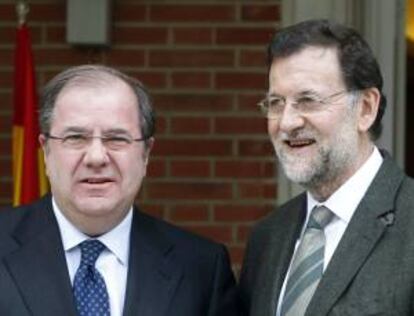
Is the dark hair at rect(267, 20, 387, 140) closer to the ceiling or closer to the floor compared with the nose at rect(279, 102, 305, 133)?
closer to the ceiling

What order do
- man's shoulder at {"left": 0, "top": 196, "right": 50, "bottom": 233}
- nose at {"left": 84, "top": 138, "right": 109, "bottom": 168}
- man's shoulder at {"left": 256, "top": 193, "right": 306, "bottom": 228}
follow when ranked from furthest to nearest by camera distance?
man's shoulder at {"left": 256, "top": 193, "right": 306, "bottom": 228} < man's shoulder at {"left": 0, "top": 196, "right": 50, "bottom": 233} < nose at {"left": 84, "top": 138, "right": 109, "bottom": 168}

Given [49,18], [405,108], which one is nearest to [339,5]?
[405,108]

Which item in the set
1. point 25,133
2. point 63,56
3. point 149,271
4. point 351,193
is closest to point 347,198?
point 351,193

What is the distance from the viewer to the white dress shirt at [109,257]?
336cm

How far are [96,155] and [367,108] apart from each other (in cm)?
75

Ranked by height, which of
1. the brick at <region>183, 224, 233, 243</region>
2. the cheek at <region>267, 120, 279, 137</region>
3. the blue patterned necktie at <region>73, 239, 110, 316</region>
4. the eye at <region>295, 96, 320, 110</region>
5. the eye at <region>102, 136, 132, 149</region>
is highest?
the eye at <region>295, 96, 320, 110</region>

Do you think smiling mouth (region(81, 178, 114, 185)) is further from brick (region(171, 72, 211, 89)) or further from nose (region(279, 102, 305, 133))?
brick (region(171, 72, 211, 89))

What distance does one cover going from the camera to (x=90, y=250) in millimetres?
3363

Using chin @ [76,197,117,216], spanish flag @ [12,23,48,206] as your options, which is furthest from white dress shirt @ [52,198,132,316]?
spanish flag @ [12,23,48,206]

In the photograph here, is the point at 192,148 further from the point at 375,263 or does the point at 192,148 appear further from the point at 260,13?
the point at 375,263

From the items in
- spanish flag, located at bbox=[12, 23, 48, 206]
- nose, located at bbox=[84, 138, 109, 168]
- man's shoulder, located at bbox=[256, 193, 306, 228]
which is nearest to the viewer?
nose, located at bbox=[84, 138, 109, 168]

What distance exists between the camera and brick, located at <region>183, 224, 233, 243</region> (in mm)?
5262

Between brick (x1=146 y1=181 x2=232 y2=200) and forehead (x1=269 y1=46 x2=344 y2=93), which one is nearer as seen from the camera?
forehead (x1=269 y1=46 x2=344 y2=93)

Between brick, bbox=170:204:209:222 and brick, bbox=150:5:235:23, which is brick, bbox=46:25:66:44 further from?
brick, bbox=170:204:209:222
